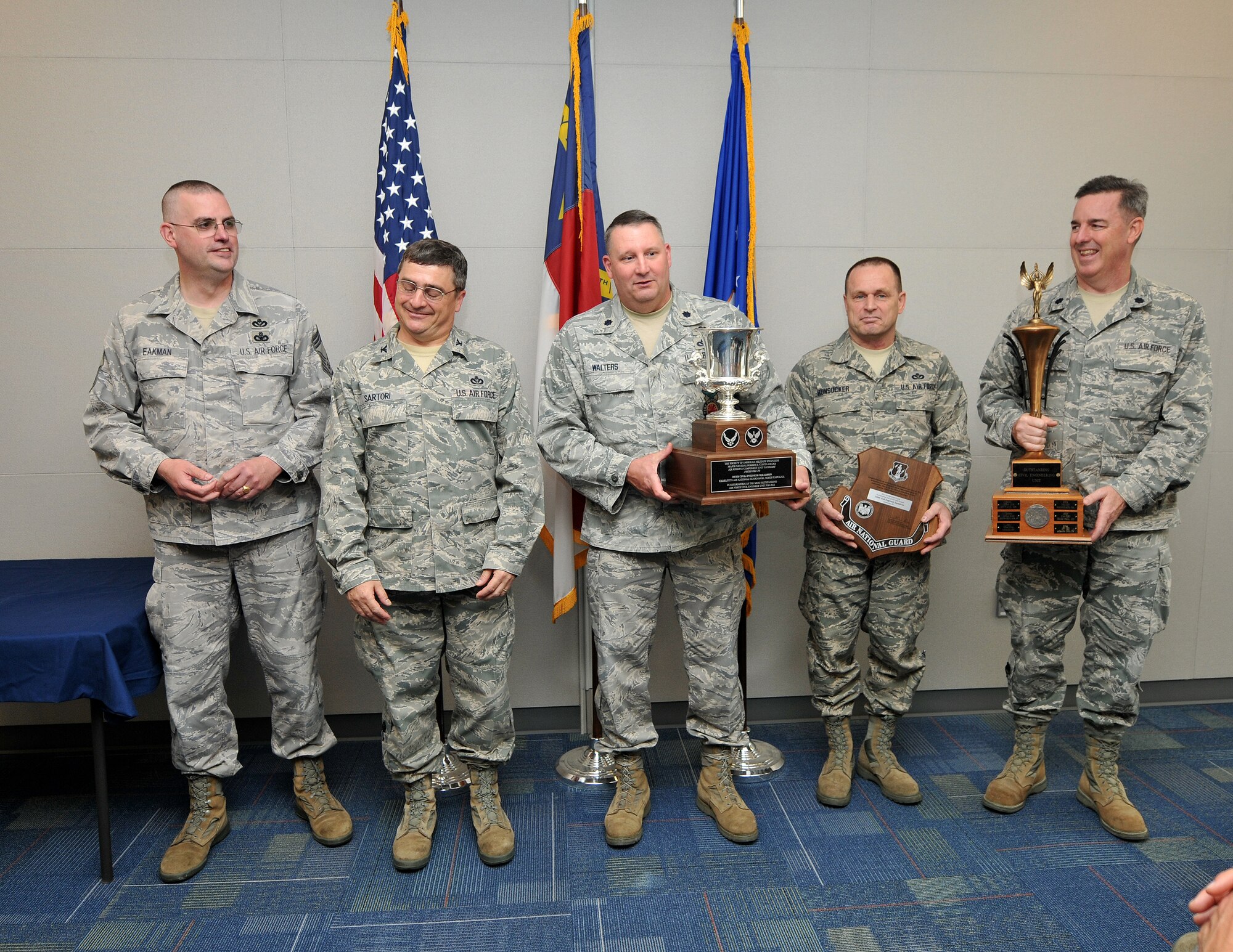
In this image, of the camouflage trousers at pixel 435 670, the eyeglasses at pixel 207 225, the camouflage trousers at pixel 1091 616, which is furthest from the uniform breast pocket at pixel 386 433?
the camouflage trousers at pixel 1091 616

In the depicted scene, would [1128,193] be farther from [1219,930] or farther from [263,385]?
[263,385]

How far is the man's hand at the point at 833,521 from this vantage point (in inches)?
102

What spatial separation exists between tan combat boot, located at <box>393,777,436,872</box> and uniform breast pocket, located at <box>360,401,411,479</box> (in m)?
0.93

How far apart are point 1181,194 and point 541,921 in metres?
3.48

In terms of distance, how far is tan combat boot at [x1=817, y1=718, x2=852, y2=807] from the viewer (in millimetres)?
2664

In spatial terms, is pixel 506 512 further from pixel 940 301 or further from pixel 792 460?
pixel 940 301

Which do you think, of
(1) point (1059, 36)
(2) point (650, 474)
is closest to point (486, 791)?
(2) point (650, 474)

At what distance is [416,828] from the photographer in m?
2.43

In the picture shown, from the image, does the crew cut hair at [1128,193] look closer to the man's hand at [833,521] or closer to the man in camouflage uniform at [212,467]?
the man's hand at [833,521]

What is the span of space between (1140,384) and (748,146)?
1.46 metres

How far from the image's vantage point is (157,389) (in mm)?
2383

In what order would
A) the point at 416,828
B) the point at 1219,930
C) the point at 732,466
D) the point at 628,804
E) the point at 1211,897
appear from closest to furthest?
the point at 1219,930
the point at 1211,897
the point at 732,466
the point at 416,828
the point at 628,804

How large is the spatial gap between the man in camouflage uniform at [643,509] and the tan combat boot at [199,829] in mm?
1153

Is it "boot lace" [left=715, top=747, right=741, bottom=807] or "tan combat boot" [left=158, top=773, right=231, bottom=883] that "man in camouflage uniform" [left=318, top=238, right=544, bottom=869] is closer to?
"tan combat boot" [left=158, top=773, right=231, bottom=883]
